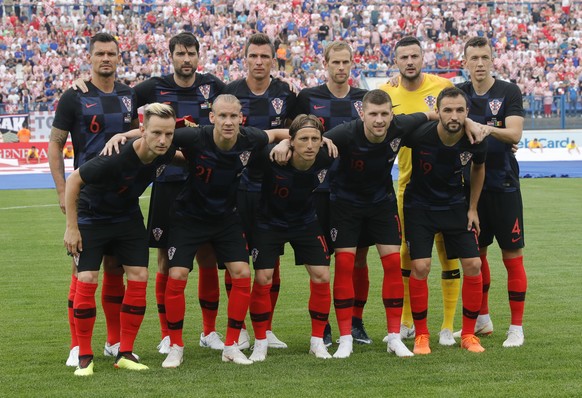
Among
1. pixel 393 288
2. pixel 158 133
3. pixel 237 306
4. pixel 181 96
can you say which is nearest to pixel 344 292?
pixel 393 288

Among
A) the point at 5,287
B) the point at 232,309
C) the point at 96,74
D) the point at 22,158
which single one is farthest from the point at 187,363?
the point at 22,158

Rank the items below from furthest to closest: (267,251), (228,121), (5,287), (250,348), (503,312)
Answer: (5,287) < (503,312) < (250,348) < (267,251) < (228,121)

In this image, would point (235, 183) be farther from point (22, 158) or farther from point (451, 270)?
point (22, 158)

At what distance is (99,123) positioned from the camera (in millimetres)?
6945

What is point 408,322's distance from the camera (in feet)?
25.3

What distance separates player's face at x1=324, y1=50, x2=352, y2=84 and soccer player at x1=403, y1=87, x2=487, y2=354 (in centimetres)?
72

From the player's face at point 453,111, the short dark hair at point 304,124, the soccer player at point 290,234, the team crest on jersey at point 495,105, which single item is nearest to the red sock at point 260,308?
the soccer player at point 290,234

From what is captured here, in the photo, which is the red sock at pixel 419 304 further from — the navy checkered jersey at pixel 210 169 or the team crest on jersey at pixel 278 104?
the team crest on jersey at pixel 278 104

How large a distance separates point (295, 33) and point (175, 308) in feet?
95.2

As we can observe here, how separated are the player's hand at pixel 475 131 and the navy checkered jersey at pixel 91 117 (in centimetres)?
256

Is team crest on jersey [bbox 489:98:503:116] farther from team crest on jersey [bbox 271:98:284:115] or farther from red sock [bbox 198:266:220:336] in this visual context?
red sock [bbox 198:266:220:336]

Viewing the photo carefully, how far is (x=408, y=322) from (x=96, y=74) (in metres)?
3.23

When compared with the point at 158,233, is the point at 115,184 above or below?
above

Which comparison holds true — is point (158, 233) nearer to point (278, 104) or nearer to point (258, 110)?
point (258, 110)
